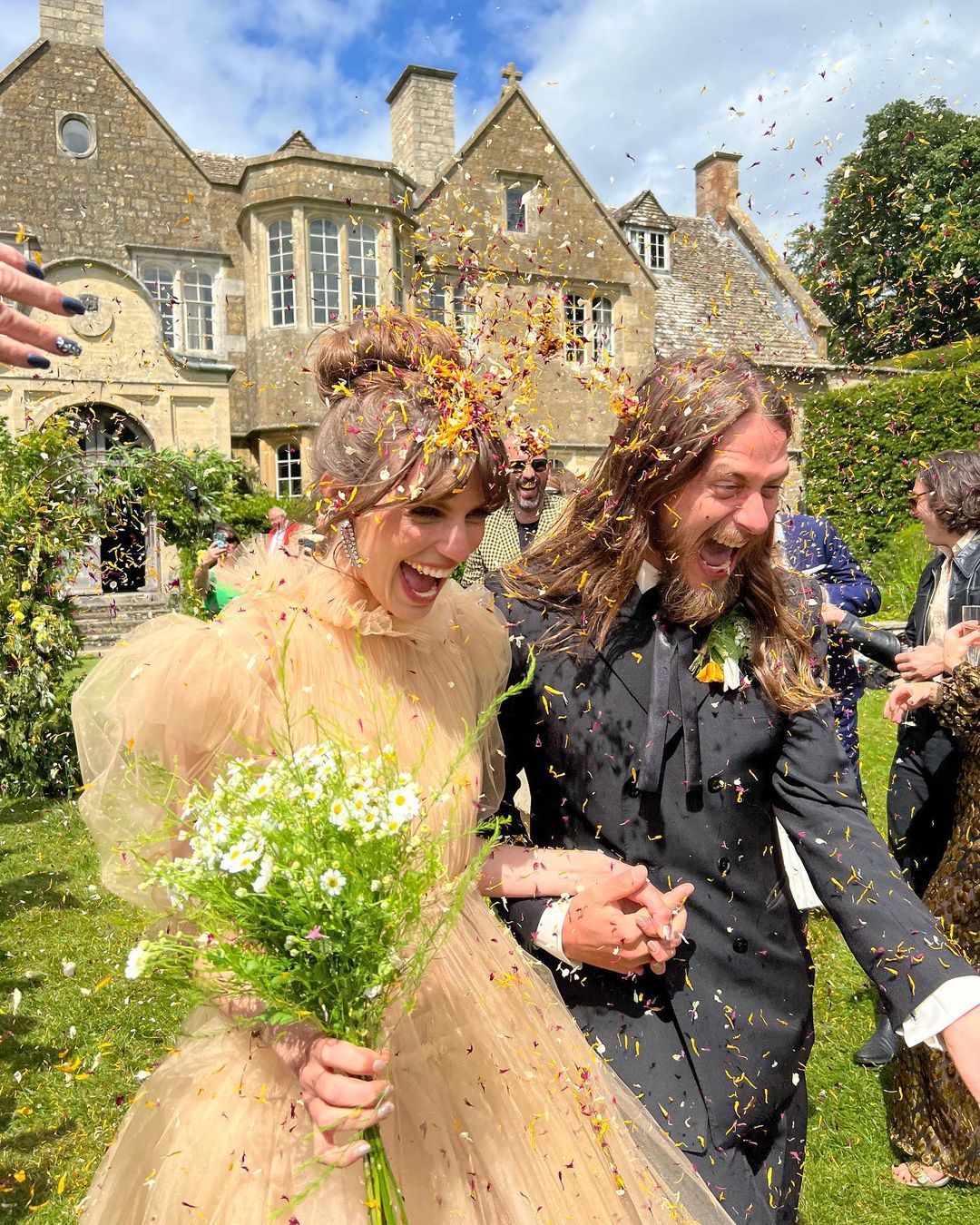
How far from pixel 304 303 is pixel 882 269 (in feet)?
67.3

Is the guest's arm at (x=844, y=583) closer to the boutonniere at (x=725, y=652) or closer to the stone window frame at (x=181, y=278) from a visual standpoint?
the boutonniere at (x=725, y=652)

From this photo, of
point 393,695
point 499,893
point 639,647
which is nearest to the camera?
point 393,695

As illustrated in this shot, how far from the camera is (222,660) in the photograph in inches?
69.9

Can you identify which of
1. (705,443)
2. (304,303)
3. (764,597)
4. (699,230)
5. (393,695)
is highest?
(699,230)

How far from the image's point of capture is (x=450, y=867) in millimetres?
1932

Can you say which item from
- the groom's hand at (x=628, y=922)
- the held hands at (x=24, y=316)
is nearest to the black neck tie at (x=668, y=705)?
the groom's hand at (x=628, y=922)

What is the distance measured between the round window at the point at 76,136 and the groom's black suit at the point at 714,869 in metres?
23.4

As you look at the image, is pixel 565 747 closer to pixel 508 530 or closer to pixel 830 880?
pixel 830 880

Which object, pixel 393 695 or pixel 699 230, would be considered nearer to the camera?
pixel 393 695

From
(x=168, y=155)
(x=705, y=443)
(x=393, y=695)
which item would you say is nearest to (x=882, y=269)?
(x=705, y=443)

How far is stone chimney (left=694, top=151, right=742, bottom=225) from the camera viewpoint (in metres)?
28.5

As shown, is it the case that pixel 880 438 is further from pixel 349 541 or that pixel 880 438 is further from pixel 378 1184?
pixel 378 1184

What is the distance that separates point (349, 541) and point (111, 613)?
1660 cm

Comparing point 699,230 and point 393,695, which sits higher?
point 699,230
